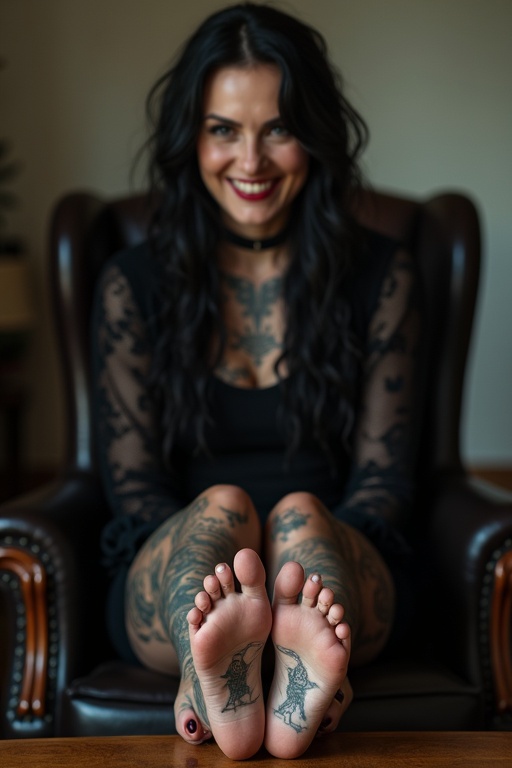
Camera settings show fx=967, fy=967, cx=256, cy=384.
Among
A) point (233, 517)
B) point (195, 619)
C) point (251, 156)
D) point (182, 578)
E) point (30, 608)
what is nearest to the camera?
point (195, 619)

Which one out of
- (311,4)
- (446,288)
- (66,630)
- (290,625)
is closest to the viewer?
(290,625)

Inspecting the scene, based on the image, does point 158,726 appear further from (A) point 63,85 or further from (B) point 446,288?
(A) point 63,85

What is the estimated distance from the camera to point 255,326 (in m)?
1.81

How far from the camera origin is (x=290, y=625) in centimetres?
108

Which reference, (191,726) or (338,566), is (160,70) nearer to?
(338,566)

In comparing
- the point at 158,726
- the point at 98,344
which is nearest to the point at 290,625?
the point at 158,726

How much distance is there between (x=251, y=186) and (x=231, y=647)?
849 mm

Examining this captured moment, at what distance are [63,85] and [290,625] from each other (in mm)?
3027

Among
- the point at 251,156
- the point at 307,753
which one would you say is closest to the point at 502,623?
the point at 307,753

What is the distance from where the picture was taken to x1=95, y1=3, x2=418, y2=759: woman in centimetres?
158

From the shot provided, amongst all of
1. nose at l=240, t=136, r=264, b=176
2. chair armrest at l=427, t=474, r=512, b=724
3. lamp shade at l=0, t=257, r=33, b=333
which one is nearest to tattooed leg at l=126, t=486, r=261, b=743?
chair armrest at l=427, t=474, r=512, b=724

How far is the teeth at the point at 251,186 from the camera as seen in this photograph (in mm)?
1635

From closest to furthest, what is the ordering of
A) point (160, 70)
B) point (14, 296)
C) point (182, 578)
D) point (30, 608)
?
point (182, 578) < point (30, 608) < point (14, 296) < point (160, 70)

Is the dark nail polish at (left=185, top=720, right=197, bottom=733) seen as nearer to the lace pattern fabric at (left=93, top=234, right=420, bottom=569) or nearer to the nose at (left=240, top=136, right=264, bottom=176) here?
the lace pattern fabric at (left=93, top=234, right=420, bottom=569)
